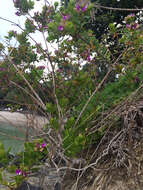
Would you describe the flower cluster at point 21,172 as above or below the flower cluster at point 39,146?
below

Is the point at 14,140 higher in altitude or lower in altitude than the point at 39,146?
lower

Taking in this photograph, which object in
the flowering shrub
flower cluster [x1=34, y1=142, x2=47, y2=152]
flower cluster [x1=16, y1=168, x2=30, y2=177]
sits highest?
the flowering shrub

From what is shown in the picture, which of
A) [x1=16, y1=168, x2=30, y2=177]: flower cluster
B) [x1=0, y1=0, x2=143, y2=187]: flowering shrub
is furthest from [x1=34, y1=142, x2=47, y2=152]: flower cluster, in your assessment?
[x1=16, y1=168, x2=30, y2=177]: flower cluster

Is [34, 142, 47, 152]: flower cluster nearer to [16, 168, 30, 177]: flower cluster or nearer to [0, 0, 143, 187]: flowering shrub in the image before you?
[0, 0, 143, 187]: flowering shrub

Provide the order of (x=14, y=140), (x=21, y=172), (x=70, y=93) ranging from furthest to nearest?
(x=14, y=140) → (x=70, y=93) → (x=21, y=172)

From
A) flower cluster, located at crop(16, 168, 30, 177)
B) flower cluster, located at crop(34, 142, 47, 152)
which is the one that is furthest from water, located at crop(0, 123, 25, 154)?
flower cluster, located at crop(16, 168, 30, 177)

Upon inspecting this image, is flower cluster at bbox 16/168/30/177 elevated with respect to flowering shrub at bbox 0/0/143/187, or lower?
lower

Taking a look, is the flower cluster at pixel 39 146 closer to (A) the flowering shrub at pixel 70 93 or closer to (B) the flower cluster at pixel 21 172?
(A) the flowering shrub at pixel 70 93

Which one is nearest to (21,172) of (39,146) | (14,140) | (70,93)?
(39,146)

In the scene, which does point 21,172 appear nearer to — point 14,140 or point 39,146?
point 39,146

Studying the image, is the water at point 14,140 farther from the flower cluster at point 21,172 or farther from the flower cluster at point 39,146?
the flower cluster at point 21,172

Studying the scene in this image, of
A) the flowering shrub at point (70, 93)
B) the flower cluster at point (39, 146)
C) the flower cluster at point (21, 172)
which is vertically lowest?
the flower cluster at point (21, 172)

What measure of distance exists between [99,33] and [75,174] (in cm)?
669

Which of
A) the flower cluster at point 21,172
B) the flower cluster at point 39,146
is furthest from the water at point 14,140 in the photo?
the flower cluster at point 21,172
